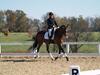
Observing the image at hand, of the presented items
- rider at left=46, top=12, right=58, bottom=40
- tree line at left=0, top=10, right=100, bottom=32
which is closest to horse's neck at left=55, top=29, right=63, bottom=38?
rider at left=46, top=12, right=58, bottom=40

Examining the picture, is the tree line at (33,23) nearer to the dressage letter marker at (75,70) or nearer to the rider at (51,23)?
the rider at (51,23)

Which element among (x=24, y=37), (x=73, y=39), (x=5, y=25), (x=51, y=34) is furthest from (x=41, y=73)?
(x=5, y=25)

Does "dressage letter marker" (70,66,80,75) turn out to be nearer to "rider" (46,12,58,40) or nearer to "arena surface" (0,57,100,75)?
"arena surface" (0,57,100,75)

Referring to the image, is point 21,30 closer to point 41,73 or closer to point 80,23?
point 80,23

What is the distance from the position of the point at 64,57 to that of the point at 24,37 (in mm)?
29037

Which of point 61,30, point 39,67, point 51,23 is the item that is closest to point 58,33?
point 61,30

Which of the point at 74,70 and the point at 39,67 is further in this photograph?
the point at 39,67

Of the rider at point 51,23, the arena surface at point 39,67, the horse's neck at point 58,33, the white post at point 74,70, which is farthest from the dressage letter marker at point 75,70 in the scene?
the horse's neck at point 58,33

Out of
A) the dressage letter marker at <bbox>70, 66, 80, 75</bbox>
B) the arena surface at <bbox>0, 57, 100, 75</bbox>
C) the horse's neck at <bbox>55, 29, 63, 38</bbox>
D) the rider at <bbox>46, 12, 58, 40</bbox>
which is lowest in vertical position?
the arena surface at <bbox>0, 57, 100, 75</bbox>

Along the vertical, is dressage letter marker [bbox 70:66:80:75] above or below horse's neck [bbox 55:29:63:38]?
below

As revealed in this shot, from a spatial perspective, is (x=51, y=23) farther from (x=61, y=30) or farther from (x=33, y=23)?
(x=33, y=23)

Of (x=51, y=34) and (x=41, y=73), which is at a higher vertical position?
(x=51, y=34)

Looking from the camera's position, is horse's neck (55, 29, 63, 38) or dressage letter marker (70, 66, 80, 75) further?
horse's neck (55, 29, 63, 38)

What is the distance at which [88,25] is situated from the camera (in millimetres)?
47125
